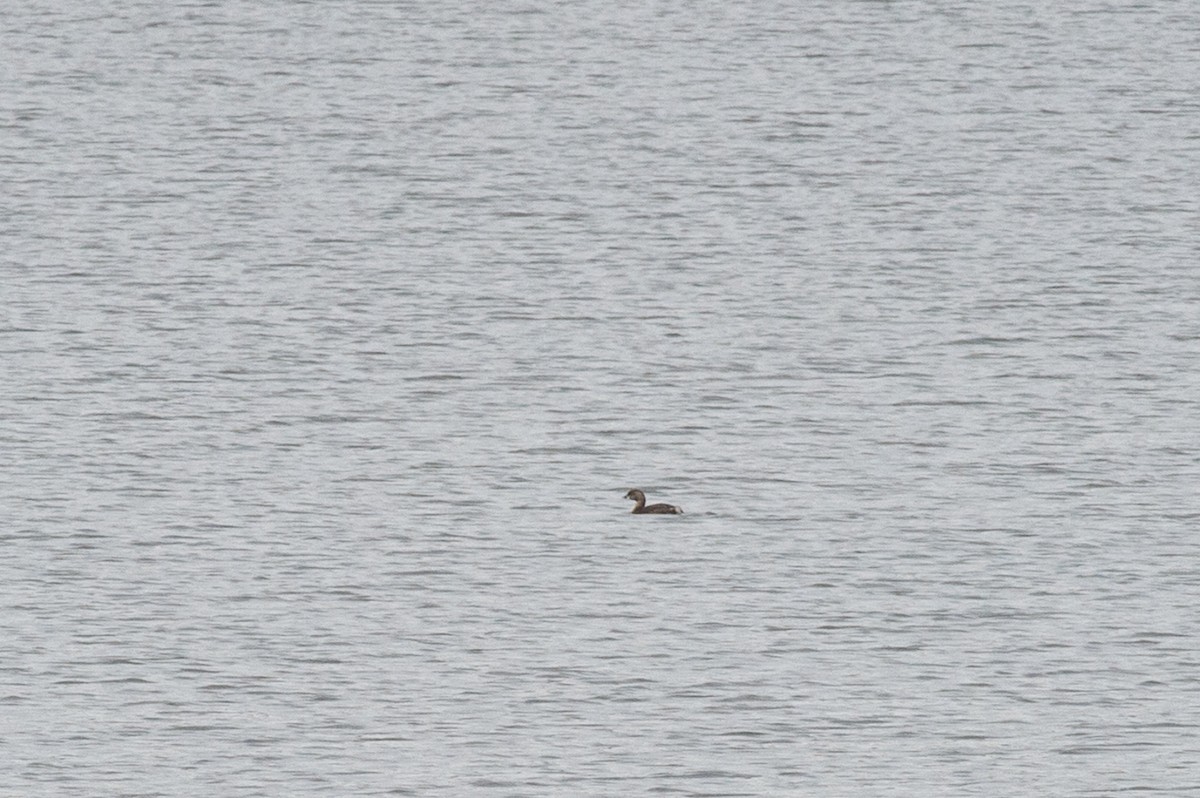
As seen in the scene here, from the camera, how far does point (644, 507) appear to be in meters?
33.0

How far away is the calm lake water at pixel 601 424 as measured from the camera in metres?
25.4

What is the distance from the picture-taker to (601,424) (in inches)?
1491

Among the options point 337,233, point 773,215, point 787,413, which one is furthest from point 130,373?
point 773,215

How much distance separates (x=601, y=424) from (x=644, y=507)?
4933mm

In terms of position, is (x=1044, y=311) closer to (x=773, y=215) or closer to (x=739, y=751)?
(x=773, y=215)

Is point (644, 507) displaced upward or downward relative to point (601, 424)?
upward

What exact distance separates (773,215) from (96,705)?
29583 millimetres

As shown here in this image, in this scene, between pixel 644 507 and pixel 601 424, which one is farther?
pixel 601 424

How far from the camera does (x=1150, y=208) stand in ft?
172

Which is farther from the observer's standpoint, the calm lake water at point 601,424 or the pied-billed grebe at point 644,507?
the pied-billed grebe at point 644,507

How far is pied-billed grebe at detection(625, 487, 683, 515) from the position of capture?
33.0 m

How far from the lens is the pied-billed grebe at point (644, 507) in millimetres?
33031

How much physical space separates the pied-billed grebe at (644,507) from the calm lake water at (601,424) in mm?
141

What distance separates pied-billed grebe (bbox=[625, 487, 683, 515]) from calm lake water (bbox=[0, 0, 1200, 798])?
0.14 m
